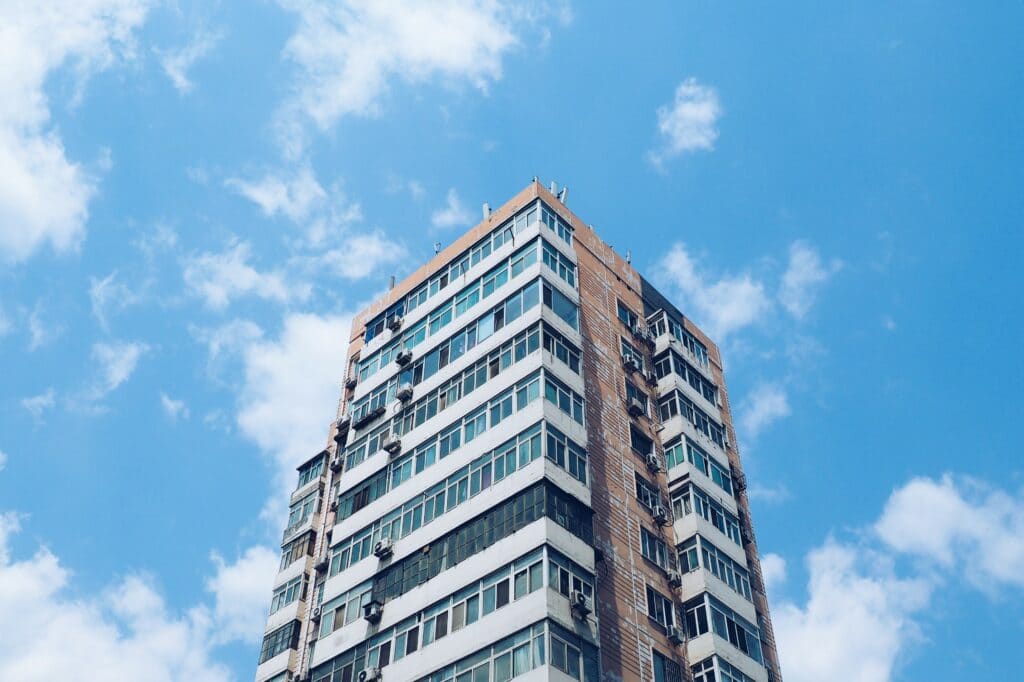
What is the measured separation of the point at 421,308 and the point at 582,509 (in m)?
13.5

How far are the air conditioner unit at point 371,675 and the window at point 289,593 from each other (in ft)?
35.7

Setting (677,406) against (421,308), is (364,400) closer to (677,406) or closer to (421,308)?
(421,308)

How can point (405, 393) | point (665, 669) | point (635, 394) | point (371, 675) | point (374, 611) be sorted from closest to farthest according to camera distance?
point (371, 675) < point (665, 669) < point (374, 611) < point (405, 393) < point (635, 394)

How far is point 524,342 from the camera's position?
37.2 metres

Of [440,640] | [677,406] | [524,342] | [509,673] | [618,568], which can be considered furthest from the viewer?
[677,406]

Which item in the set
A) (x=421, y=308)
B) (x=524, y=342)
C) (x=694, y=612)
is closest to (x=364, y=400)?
(x=421, y=308)

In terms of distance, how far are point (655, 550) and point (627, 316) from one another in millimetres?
11107

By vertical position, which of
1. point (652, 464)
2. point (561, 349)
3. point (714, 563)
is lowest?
point (714, 563)

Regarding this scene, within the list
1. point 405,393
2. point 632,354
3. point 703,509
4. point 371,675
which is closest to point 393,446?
point 405,393

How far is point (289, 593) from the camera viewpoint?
44031mm

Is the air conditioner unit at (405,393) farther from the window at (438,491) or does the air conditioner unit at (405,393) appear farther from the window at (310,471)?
the window at (310,471)

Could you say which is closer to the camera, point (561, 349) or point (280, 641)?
point (561, 349)

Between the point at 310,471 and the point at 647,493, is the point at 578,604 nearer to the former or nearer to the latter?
the point at 647,493

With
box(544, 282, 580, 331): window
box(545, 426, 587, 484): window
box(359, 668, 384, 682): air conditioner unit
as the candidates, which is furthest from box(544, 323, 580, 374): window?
box(359, 668, 384, 682): air conditioner unit
